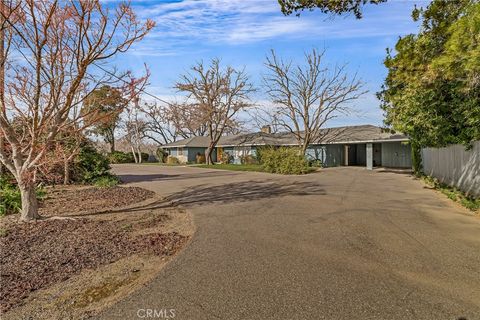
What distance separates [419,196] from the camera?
1135 centimetres

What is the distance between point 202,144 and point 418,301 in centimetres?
4138

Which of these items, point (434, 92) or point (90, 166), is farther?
point (90, 166)

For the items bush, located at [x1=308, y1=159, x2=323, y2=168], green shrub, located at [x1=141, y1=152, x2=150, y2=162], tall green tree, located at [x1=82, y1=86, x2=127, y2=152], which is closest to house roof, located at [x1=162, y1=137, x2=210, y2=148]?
green shrub, located at [x1=141, y1=152, x2=150, y2=162]

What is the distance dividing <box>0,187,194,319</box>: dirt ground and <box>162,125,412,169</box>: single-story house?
62.4ft

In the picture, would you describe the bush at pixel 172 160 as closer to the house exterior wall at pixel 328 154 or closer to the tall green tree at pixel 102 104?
the house exterior wall at pixel 328 154

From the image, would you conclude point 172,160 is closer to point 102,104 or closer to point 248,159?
point 248,159

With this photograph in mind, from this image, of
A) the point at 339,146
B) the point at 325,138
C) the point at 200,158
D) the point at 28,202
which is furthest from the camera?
the point at 200,158

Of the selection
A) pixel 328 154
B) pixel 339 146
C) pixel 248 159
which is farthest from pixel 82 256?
pixel 248 159

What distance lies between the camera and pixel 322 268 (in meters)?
4.56

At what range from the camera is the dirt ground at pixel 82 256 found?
12.1ft

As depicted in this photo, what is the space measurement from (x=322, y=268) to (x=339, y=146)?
2974 cm

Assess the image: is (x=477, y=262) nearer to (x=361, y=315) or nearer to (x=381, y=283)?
(x=381, y=283)

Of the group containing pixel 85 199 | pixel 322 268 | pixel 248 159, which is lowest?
pixel 322 268

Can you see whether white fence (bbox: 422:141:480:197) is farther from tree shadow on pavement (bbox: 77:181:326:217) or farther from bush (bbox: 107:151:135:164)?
bush (bbox: 107:151:135:164)
